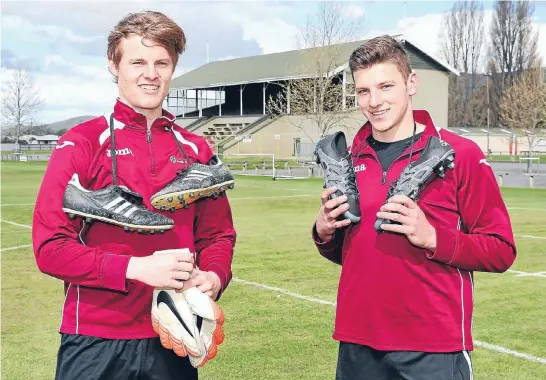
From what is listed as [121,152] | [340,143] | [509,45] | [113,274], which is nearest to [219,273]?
[113,274]

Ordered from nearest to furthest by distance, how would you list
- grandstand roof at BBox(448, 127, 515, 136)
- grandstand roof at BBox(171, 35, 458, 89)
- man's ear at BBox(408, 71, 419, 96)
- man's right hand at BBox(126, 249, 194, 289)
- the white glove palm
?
man's right hand at BBox(126, 249, 194, 289) → the white glove palm → man's ear at BBox(408, 71, 419, 96) → grandstand roof at BBox(171, 35, 458, 89) → grandstand roof at BBox(448, 127, 515, 136)

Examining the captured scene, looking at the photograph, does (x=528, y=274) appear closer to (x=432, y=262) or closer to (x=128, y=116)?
(x=432, y=262)

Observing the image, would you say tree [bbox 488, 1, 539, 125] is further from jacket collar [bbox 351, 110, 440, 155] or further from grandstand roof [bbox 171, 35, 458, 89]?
jacket collar [bbox 351, 110, 440, 155]

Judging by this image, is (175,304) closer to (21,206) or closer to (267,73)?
(21,206)

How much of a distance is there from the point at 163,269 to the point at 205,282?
0.84 feet

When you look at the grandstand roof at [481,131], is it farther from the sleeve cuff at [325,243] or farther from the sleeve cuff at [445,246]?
the sleeve cuff at [445,246]

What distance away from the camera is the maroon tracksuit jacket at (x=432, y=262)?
2.96 metres

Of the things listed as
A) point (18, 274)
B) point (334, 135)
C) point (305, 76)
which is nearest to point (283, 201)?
point (18, 274)

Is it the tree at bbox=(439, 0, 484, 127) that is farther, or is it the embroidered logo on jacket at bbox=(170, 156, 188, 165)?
the tree at bbox=(439, 0, 484, 127)

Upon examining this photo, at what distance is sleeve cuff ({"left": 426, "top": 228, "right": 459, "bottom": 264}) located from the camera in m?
2.88

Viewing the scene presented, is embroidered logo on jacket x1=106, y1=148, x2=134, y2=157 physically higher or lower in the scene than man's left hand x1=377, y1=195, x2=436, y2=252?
higher

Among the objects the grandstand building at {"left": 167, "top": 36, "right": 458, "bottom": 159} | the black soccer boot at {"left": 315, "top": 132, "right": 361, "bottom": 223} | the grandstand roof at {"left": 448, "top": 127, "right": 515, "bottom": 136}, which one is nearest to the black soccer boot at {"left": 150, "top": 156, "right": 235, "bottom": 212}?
the black soccer boot at {"left": 315, "top": 132, "right": 361, "bottom": 223}

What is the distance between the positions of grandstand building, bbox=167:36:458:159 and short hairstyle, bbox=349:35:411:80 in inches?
1436

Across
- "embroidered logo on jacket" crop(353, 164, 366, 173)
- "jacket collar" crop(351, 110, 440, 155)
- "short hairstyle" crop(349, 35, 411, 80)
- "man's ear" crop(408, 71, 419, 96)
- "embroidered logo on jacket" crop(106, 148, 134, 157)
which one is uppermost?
"short hairstyle" crop(349, 35, 411, 80)
